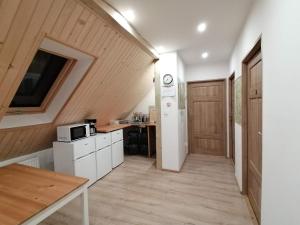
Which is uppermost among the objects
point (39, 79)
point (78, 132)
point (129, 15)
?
point (129, 15)

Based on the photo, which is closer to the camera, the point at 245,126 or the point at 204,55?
the point at 245,126

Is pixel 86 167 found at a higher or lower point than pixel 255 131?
lower

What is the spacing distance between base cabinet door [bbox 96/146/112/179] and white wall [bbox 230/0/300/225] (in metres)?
2.67

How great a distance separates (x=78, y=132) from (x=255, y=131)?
2663 mm

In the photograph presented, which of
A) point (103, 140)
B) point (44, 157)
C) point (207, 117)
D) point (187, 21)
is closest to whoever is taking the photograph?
point (187, 21)

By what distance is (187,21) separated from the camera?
234cm

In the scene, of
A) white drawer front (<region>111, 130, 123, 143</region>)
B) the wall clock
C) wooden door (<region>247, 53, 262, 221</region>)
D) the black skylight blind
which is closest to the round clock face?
the wall clock

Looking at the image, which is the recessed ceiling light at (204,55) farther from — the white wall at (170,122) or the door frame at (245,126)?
the door frame at (245,126)

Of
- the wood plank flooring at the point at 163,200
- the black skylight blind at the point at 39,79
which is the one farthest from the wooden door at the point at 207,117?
the black skylight blind at the point at 39,79

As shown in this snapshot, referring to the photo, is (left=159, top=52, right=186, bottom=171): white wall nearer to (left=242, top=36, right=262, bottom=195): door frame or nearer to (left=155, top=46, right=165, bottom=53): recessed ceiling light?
(left=155, top=46, right=165, bottom=53): recessed ceiling light

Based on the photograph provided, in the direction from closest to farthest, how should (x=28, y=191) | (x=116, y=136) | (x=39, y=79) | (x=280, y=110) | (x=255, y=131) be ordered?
1. (x=280, y=110)
2. (x=28, y=191)
3. (x=255, y=131)
4. (x=39, y=79)
5. (x=116, y=136)

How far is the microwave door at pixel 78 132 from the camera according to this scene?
9.51ft

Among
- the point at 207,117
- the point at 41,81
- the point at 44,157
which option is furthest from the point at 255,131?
the point at 44,157

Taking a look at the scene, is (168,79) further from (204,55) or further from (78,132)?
(78,132)
